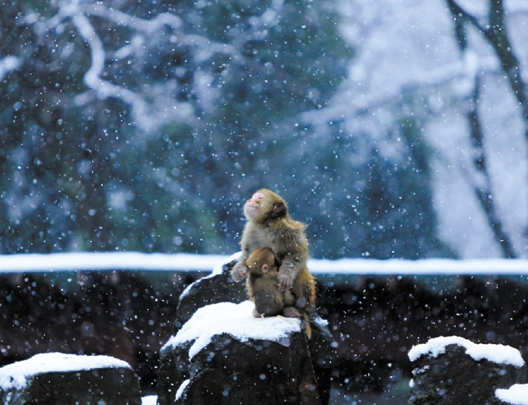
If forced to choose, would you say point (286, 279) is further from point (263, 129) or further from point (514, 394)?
point (263, 129)

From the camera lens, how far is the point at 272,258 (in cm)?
404

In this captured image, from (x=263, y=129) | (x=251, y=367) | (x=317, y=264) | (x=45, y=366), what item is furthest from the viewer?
(x=263, y=129)

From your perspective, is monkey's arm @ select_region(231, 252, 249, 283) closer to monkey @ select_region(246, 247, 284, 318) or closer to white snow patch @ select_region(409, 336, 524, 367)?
monkey @ select_region(246, 247, 284, 318)

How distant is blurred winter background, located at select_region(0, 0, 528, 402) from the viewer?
7918 mm

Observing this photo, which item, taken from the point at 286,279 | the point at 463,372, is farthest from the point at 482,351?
the point at 286,279

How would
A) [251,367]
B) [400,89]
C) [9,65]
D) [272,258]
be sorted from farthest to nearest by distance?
[9,65] → [400,89] → [272,258] → [251,367]

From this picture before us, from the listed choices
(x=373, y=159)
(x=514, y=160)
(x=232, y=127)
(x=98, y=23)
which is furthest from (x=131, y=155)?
(x=514, y=160)

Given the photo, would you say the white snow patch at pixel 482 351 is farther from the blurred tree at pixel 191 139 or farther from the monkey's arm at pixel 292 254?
the blurred tree at pixel 191 139

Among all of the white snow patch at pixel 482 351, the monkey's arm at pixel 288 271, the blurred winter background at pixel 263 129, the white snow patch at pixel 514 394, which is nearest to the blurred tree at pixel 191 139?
the blurred winter background at pixel 263 129

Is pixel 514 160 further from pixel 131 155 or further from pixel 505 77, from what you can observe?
pixel 131 155

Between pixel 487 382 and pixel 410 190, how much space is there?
3884 mm

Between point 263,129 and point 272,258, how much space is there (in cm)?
421

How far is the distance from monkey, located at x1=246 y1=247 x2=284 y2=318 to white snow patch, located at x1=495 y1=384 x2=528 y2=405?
4.08 ft

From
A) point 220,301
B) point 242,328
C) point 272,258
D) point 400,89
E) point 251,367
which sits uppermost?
point 400,89
